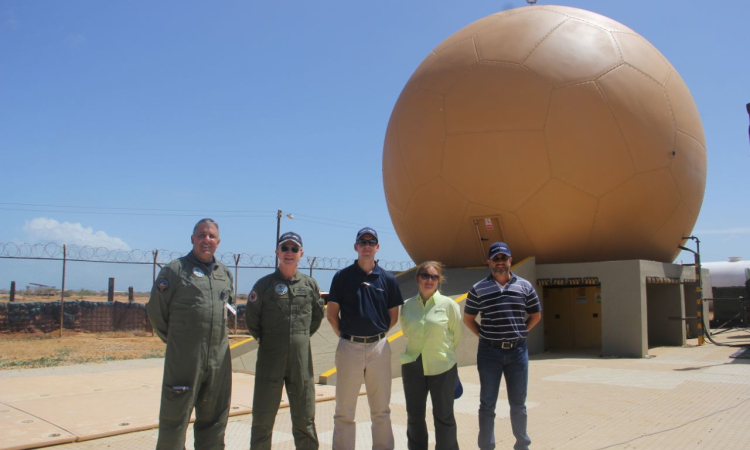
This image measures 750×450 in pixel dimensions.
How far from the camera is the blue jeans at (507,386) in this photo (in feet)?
11.9

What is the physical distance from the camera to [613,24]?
10.7 meters

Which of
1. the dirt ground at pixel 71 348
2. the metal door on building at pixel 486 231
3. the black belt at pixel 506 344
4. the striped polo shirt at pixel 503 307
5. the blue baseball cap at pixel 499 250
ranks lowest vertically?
the dirt ground at pixel 71 348

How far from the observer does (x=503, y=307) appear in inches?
148

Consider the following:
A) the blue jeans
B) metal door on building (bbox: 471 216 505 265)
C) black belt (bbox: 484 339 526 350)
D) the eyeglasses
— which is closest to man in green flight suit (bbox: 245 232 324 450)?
the eyeglasses

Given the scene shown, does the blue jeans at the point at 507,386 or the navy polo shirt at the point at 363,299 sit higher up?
the navy polo shirt at the point at 363,299

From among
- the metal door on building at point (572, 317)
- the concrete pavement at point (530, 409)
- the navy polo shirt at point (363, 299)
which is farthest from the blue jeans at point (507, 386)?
the metal door on building at point (572, 317)

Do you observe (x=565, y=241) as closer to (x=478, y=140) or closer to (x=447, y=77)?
(x=478, y=140)

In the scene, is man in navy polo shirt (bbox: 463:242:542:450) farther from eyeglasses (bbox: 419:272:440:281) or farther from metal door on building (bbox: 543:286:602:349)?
metal door on building (bbox: 543:286:602:349)

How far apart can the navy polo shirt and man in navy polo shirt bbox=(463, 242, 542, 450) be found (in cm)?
61

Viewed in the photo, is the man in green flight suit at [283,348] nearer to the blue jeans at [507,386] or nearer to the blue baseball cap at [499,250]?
the blue jeans at [507,386]

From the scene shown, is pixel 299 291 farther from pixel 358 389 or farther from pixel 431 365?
pixel 431 365

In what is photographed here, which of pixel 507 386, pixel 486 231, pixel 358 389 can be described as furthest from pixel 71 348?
pixel 507 386

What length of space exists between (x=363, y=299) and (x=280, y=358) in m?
0.61

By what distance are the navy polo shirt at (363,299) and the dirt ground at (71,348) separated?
6.50 meters
